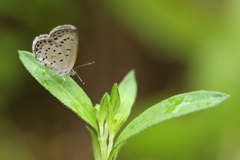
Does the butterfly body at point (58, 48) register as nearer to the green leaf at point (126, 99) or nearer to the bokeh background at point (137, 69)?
the green leaf at point (126, 99)

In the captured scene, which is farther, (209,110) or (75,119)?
(75,119)

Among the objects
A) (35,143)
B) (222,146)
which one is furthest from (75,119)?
(222,146)

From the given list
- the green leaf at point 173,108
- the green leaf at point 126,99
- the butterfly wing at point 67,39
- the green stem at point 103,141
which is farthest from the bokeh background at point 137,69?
the green leaf at point 173,108

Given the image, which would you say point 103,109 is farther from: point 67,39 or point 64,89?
point 67,39

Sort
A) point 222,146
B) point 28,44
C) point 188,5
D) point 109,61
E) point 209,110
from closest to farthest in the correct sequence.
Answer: point 222,146 → point 209,110 → point 28,44 → point 188,5 → point 109,61

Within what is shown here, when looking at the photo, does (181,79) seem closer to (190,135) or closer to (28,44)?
(190,135)

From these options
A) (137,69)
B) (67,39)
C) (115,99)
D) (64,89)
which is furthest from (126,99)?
(137,69)

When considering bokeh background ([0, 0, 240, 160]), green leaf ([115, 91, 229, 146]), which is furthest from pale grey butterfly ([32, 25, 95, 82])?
bokeh background ([0, 0, 240, 160])
